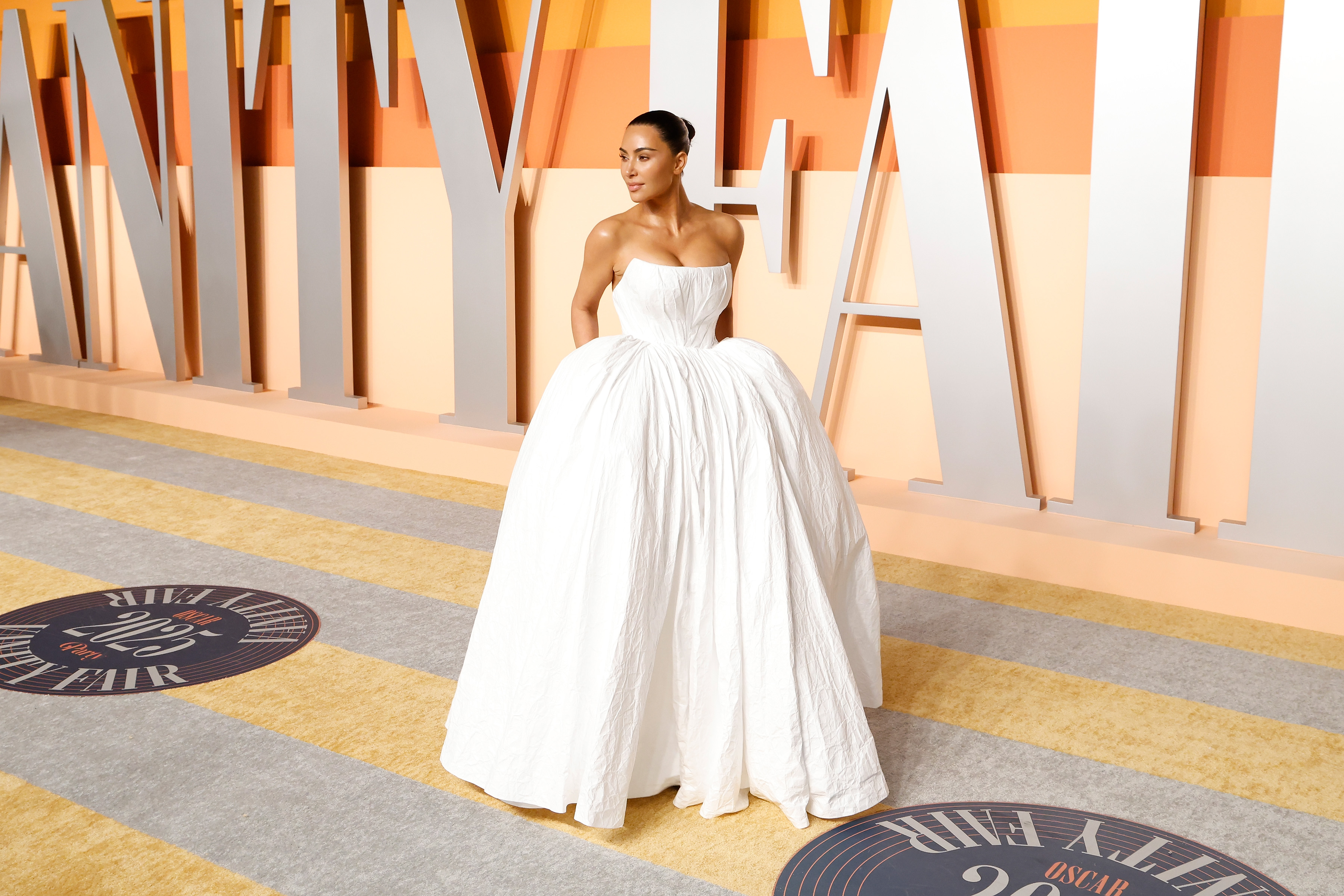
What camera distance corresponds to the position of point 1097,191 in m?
4.46

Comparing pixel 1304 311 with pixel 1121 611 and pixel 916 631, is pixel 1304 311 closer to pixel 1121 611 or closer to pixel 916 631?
pixel 1121 611

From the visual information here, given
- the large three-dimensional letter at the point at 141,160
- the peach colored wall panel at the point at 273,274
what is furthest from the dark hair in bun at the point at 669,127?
the large three-dimensional letter at the point at 141,160

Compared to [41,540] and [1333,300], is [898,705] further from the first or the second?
[41,540]

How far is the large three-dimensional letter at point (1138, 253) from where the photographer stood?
14.1 feet

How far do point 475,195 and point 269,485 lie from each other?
1733 millimetres

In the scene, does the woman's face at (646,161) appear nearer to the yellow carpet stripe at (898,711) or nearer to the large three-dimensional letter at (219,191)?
the yellow carpet stripe at (898,711)

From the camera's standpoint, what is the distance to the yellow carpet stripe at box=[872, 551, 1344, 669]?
378cm

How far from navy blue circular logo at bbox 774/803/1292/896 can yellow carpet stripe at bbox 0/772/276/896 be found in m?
1.15

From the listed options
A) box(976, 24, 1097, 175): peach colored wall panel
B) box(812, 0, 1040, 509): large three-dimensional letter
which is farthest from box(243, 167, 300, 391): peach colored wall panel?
box(976, 24, 1097, 175): peach colored wall panel

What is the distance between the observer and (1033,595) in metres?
4.28

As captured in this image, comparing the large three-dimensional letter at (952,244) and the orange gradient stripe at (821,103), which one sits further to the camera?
the large three-dimensional letter at (952,244)

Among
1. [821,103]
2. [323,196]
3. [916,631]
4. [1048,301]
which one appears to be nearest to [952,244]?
[1048,301]

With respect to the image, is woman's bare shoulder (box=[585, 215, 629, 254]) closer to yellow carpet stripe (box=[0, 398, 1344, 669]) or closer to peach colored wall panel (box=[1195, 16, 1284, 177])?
yellow carpet stripe (box=[0, 398, 1344, 669])

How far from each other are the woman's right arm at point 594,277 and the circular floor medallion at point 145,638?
1.44 meters
